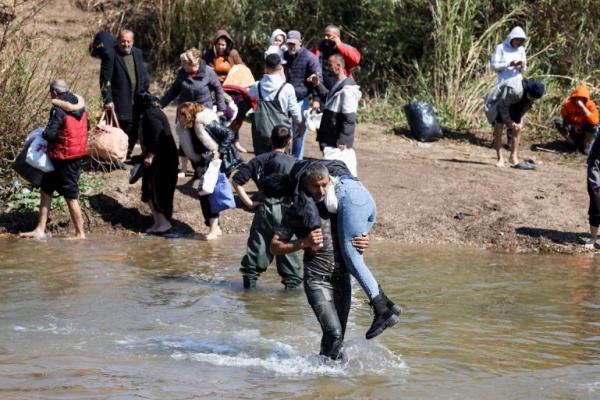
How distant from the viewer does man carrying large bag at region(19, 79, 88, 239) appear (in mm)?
11578

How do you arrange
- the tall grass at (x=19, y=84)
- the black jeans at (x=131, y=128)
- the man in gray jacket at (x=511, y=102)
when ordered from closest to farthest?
1. the tall grass at (x=19, y=84)
2. the black jeans at (x=131, y=128)
3. the man in gray jacket at (x=511, y=102)

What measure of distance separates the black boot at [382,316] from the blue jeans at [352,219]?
0.15 meters

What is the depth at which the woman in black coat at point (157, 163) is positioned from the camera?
12.2 meters

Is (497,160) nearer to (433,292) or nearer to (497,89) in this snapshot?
(497,89)

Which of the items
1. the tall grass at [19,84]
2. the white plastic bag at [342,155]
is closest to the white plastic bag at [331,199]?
the white plastic bag at [342,155]

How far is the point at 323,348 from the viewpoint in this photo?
295 inches

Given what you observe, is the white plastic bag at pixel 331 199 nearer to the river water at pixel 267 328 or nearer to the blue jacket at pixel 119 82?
the river water at pixel 267 328

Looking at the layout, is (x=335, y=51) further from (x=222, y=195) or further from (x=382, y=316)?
(x=382, y=316)

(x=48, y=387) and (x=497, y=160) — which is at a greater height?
(x=497, y=160)

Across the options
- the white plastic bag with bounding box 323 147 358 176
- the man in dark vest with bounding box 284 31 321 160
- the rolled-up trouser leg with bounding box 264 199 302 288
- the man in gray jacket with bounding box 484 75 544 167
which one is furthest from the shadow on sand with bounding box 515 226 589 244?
the rolled-up trouser leg with bounding box 264 199 302 288

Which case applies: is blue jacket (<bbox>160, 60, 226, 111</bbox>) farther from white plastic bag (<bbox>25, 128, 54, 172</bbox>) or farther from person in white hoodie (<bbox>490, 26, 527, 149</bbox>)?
person in white hoodie (<bbox>490, 26, 527, 149</bbox>)

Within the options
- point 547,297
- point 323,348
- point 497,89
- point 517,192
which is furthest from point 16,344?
point 497,89

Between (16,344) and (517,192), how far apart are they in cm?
710

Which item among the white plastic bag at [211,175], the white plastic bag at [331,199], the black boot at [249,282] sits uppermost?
the white plastic bag at [331,199]
